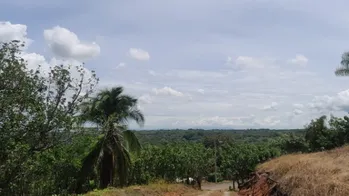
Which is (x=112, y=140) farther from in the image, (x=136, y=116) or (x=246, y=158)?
(x=246, y=158)

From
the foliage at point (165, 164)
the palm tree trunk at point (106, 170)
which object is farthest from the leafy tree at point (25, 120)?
the foliage at point (165, 164)

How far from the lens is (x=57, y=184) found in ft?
83.6

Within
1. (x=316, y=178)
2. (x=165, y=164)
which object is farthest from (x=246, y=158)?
(x=316, y=178)

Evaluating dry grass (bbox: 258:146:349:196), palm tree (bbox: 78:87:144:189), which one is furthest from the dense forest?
dry grass (bbox: 258:146:349:196)

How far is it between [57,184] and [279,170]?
14.3 meters

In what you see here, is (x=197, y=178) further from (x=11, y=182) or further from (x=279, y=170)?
(x=11, y=182)

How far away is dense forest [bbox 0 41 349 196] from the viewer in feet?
31.7

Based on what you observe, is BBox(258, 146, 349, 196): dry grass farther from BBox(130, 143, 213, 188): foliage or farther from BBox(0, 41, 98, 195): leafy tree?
BBox(130, 143, 213, 188): foliage

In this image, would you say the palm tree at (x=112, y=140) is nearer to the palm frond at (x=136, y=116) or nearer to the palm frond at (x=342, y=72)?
the palm frond at (x=136, y=116)

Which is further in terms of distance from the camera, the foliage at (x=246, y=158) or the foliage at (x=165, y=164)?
the foliage at (x=246, y=158)

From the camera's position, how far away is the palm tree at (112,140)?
2405 cm

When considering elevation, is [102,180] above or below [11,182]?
below

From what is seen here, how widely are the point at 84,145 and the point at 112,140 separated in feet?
16.3

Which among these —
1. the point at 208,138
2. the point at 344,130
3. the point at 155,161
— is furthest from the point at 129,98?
the point at 208,138
